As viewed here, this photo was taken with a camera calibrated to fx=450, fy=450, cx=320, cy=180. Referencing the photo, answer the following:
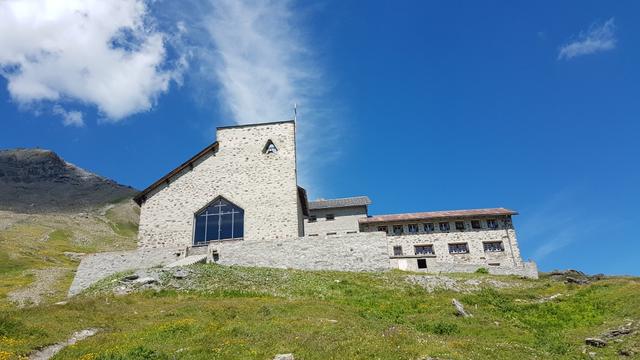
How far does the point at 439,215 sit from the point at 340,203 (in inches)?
675

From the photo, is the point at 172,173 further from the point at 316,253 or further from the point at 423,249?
the point at 423,249

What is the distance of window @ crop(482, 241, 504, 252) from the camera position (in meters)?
57.7

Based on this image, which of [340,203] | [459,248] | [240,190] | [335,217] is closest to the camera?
[240,190]

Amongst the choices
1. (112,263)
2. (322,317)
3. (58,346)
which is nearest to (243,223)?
(112,263)

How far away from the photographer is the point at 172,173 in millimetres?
45812

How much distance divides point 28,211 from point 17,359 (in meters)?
186

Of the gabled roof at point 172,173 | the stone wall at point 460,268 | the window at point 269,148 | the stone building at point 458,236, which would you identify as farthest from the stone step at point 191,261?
the stone building at point 458,236

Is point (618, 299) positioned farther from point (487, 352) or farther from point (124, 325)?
point (124, 325)

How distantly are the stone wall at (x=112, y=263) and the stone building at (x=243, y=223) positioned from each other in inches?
3.3

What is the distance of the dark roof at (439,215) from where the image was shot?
58.8m

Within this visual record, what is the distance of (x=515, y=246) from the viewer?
187 feet

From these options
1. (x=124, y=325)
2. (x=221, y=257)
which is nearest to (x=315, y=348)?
(x=124, y=325)

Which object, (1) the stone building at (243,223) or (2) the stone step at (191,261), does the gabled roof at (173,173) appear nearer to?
(1) the stone building at (243,223)

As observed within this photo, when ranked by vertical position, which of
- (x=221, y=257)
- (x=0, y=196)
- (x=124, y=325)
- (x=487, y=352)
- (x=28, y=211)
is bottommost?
(x=487, y=352)
